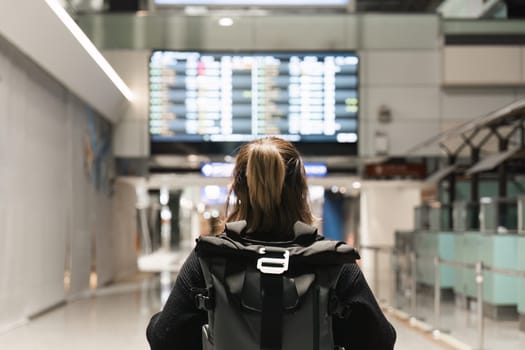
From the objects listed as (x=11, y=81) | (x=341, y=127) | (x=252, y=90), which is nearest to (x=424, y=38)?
(x=341, y=127)

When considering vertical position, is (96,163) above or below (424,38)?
below

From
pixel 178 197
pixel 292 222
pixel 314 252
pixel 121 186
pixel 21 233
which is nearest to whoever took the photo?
pixel 314 252

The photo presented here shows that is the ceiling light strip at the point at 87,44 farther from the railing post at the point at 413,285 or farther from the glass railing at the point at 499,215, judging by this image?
the glass railing at the point at 499,215

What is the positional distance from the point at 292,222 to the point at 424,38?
11546 mm

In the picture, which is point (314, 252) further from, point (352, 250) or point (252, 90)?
A: point (252, 90)

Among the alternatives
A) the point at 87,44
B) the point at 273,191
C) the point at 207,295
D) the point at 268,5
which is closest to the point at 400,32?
the point at 268,5

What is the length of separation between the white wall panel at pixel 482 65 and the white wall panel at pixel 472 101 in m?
0.23

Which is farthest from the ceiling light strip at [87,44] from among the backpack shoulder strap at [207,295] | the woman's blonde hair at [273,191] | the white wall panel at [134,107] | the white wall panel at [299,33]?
the backpack shoulder strap at [207,295]

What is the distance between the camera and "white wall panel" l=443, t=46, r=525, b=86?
12500 mm

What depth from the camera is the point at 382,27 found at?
12.8 m

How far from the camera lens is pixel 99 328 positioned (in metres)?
8.02

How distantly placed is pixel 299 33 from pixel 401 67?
5.81 ft

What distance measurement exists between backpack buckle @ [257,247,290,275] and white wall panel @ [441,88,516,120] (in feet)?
38.4

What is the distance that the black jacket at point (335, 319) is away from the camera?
1.74 meters
